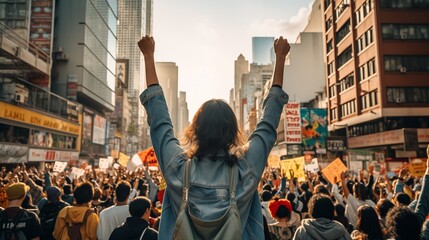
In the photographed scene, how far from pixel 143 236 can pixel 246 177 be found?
9.00 ft

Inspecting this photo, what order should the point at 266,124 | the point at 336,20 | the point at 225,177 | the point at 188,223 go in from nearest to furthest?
the point at 188,223
the point at 225,177
the point at 266,124
the point at 336,20

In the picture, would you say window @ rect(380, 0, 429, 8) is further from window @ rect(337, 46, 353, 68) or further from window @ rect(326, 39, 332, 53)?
window @ rect(326, 39, 332, 53)

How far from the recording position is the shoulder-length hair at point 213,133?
1.99 m

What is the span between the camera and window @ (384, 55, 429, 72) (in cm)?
3653

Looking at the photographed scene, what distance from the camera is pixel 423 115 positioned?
35.6 m

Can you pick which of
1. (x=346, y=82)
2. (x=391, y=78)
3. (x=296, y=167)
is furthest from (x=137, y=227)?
(x=346, y=82)

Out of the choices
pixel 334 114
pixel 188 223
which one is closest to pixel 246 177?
pixel 188 223

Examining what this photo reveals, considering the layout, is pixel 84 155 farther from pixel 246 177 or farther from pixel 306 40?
pixel 246 177

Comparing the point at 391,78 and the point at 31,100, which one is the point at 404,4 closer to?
the point at 391,78

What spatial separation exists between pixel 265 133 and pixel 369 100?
4038cm

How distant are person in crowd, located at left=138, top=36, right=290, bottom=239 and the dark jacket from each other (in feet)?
7.97

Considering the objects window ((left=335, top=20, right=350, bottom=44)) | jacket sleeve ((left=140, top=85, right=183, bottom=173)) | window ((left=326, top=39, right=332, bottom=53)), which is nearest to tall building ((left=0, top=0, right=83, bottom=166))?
jacket sleeve ((left=140, top=85, right=183, bottom=173))

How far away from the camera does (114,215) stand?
17.7 ft

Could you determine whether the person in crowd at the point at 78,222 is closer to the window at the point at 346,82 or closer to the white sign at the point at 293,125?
the white sign at the point at 293,125
